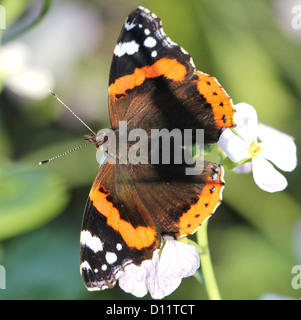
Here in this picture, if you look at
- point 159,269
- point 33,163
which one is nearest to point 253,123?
point 159,269

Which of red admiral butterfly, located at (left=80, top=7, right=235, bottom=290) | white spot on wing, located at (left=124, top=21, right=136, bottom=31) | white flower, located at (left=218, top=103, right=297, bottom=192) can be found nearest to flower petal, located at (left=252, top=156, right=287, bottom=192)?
white flower, located at (left=218, top=103, right=297, bottom=192)

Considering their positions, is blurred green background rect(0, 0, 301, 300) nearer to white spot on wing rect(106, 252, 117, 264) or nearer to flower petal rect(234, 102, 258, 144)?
white spot on wing rect(106, 252, 117, 264)

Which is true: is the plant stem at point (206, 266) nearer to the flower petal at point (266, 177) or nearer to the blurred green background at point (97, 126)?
the flower petal at point (266, 177)

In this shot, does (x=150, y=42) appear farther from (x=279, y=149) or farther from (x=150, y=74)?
(x=279, y=149)

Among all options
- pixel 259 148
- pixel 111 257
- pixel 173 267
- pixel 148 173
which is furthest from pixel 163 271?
pixel 259 148

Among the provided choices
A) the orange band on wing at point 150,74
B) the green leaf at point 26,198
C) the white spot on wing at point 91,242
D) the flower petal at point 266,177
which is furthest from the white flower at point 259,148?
the green leaf at point 26,198
